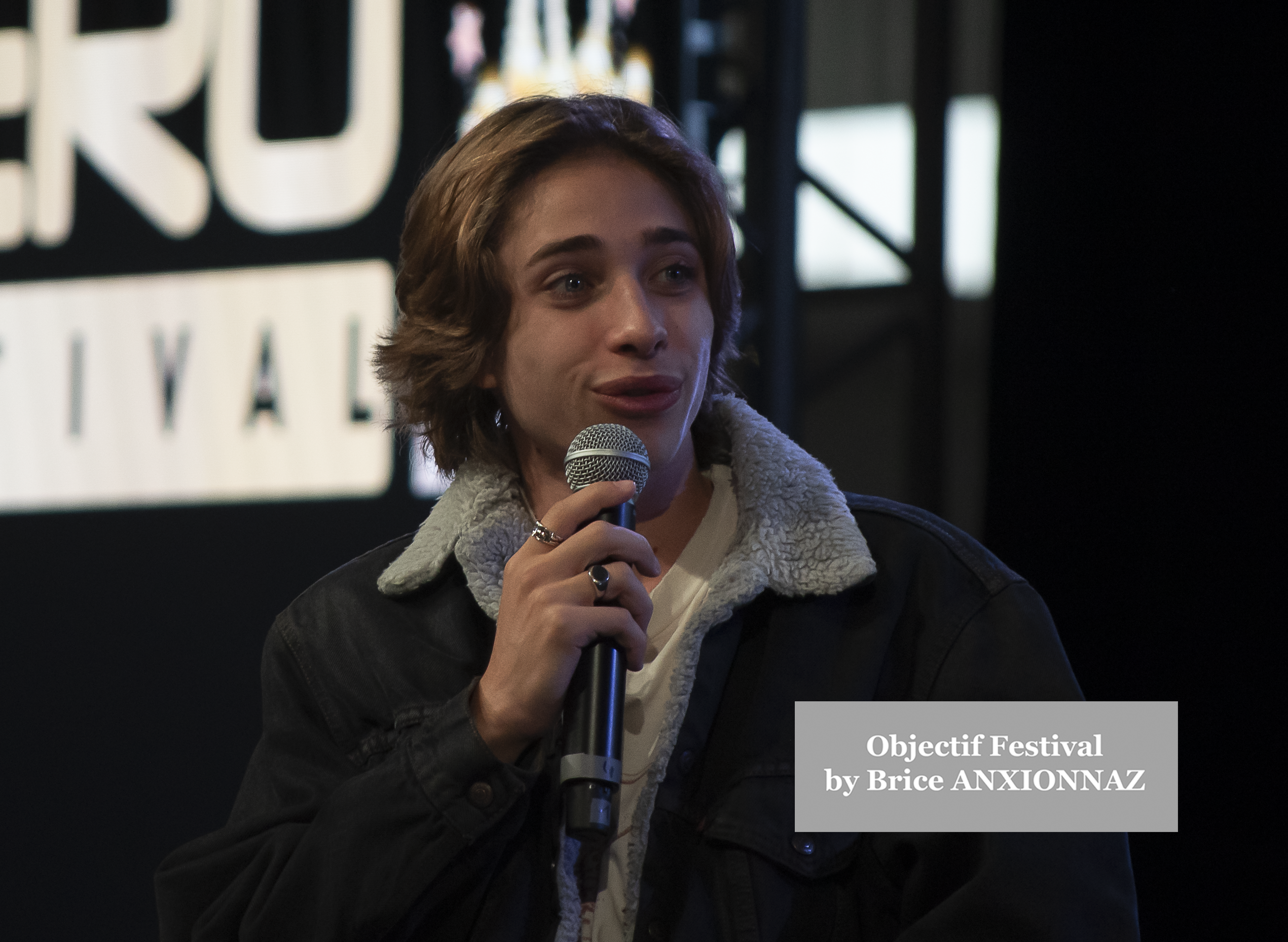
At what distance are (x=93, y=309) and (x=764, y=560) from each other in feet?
9.61

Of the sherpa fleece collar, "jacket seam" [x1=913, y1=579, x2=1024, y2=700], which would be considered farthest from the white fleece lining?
"jacket seam" [x1=913, y1=579, x2=1024, y2=700]

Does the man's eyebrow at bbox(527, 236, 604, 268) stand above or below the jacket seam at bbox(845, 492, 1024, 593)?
above

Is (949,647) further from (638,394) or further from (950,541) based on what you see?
(638,394)

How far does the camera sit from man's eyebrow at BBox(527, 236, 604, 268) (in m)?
1.41

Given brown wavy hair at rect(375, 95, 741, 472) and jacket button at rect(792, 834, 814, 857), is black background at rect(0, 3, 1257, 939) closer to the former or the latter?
brown wavy hair at rect(375, 95, 741, 472)

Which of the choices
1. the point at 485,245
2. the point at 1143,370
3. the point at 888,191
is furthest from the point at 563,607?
the point at 888,191

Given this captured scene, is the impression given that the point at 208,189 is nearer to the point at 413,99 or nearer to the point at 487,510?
the point at 413,99

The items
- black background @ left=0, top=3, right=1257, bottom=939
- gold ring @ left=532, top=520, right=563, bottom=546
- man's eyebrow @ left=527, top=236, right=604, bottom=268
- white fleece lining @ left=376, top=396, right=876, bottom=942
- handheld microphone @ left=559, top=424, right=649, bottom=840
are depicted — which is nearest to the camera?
handheld microphone @ left=559, top=424, right=649, bottom=840

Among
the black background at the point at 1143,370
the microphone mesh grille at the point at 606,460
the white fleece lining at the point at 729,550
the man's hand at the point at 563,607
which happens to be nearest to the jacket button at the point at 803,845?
the white fleece lining at the point at 729,550

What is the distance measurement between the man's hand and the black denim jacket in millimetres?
94

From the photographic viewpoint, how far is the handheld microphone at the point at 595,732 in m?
1.04

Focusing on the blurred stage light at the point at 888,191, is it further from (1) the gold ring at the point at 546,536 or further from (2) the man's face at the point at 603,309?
(1) the gold ring at the point at 546,536

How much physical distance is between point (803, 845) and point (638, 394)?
498 millimetres

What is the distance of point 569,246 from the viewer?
1414mm
